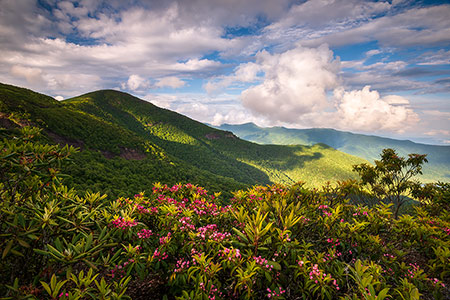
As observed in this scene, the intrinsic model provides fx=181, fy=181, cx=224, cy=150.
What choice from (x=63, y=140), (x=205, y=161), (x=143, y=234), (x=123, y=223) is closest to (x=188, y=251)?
(x=143, y=234)

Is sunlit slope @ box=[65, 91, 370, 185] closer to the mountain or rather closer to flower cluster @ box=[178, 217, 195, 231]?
the mountain

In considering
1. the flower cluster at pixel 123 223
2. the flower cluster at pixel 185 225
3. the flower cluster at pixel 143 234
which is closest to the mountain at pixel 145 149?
the flower cluster at pixel 123 223

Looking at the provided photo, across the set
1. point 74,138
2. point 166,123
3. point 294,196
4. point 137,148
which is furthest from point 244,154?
point 294,196

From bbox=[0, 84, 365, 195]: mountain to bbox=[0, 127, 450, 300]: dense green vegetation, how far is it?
5.98 ft

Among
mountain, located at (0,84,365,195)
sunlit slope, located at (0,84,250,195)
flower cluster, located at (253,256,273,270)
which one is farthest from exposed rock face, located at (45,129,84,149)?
flower cluster, located at (253,256,273,270)

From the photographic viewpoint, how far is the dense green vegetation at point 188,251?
2.83 metres

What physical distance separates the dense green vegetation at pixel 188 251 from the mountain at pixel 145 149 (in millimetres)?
1823

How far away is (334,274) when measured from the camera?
331cm

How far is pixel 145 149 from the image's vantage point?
45.0 meters

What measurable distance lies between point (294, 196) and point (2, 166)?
6936mm

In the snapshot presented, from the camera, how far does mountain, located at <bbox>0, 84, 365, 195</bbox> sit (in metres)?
28.0

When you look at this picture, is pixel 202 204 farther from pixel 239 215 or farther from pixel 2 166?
pixel 2 166

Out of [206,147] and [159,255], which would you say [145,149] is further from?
[206,147]

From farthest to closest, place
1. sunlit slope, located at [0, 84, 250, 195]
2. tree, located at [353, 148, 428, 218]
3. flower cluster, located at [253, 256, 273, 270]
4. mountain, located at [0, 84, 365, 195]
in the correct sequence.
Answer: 1. mountain, located at [0, 84, 365, 195]
2. sunlit slope, located at [0, 84, 250, 195]
3. tree, located at [353, 148, 428, 218]
4. flower cluster, located at [253, 256, 273, 270]
